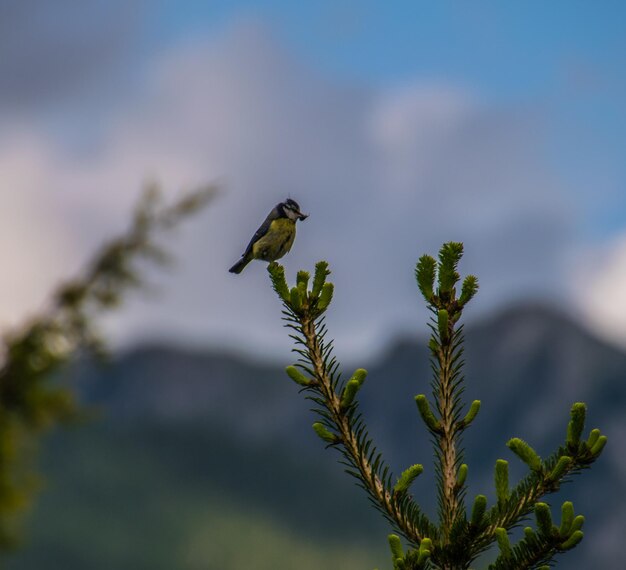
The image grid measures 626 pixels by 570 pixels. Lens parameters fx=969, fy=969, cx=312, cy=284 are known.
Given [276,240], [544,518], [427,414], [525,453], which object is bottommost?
[544,518]

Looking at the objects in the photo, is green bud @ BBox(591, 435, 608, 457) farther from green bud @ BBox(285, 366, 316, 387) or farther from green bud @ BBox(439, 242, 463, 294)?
green bud @ BBox(285, 366, 316, 387)

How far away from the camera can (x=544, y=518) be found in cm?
607

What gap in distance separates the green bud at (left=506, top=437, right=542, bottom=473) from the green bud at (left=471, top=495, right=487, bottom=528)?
41 centimetres

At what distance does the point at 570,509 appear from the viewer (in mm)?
6051

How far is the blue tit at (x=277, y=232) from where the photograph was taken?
37.0 feet

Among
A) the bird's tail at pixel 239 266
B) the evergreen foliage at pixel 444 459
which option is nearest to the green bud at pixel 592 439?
the evergreen foliage at pixel 444 459

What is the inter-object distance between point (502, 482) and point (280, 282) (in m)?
2.13

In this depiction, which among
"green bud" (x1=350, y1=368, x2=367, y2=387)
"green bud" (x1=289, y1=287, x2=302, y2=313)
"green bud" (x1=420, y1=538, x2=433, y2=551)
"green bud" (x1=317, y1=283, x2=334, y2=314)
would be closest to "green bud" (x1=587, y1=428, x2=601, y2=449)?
"green bud" (x1=420, y1=538, x2=433, y2=551)

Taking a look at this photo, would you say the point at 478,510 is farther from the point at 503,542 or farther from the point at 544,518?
the point at 544,518

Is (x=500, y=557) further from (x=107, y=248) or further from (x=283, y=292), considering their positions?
(x=107, y=248)

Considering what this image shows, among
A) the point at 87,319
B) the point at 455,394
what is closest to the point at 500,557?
the point at 455,394

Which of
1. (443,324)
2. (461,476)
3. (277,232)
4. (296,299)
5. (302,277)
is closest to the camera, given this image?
(461,476)

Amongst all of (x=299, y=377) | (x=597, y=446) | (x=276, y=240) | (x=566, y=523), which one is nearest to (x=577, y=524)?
(x=566, y=523)

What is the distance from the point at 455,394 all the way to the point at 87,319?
14.6 metres
